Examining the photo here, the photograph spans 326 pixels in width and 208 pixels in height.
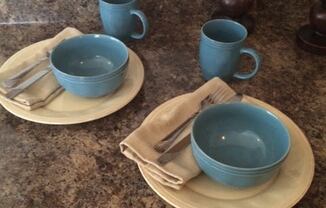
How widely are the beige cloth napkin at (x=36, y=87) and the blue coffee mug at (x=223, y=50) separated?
11.5 inches

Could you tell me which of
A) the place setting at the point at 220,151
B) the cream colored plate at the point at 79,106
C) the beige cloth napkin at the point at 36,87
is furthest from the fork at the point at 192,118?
the beige cloth napkin at the point at 36,87

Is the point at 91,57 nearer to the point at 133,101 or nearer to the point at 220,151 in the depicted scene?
the point at 133,101

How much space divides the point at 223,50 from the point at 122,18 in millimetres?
246

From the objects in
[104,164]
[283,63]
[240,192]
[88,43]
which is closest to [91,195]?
[104,164]

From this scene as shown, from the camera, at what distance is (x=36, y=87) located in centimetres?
75

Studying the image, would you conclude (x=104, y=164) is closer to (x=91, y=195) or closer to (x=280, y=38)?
(x=91, y=195)

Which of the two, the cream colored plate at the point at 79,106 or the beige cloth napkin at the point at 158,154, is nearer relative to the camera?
the beige cloth napkin at the point at 158,154

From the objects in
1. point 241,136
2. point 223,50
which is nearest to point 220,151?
point 241,136

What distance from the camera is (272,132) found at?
0.64 m

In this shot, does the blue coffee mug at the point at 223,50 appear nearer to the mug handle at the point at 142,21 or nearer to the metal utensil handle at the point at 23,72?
the mug handle at the point at 142,21

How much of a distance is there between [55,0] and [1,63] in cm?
23

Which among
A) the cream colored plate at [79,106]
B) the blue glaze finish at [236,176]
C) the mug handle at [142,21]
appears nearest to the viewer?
the blue glaze finish at [236,176]

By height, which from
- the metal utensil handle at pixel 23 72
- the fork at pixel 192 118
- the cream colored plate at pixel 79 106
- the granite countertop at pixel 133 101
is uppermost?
the metal utensil handle at pixel 23 72

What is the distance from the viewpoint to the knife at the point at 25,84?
2.37ft
